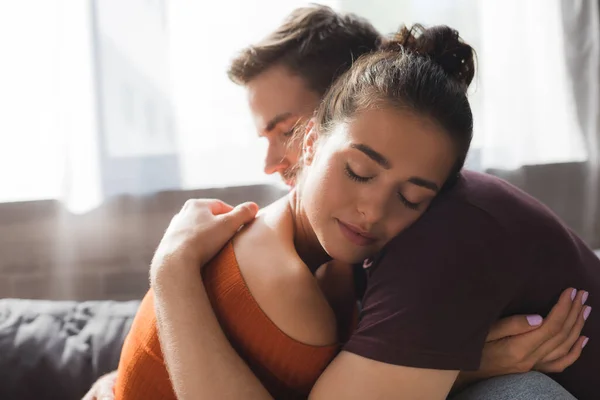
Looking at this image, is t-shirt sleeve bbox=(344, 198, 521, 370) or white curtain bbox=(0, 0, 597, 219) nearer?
t-shirt sleeve bbox=(344, 198, 521, 370)

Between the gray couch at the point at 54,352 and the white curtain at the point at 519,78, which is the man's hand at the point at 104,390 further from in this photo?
the white curtain at the point at 519,78

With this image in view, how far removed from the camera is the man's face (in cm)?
124

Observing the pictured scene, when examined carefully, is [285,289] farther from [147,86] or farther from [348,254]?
[147,86]

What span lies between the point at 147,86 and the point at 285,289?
1215 mm

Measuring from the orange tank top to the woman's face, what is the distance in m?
0.16

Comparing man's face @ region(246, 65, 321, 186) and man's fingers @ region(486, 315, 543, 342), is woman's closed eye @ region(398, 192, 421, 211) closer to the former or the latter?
man's fingers @ region(486, 315, 543, 342)

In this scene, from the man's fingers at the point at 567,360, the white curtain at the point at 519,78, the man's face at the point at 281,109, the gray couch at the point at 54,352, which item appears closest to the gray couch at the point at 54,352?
the gray couch at the point at 54,352

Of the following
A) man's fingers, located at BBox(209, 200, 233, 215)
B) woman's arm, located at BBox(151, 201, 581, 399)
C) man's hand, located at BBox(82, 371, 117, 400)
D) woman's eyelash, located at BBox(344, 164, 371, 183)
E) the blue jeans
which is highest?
woman's eyelash, located at BBox(344, 164, 371, 183)

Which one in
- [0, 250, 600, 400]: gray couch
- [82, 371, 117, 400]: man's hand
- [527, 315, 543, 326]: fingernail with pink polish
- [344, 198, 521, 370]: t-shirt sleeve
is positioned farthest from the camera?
[0, 250, 600, 400]: gray couch

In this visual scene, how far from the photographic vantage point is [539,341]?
0.91 m

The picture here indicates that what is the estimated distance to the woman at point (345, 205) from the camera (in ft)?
2.93

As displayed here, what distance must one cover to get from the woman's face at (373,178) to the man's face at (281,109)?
26 cm

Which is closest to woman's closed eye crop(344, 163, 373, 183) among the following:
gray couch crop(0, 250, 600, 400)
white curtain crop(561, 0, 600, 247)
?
gray couch crop(0, 250, 600, 400)

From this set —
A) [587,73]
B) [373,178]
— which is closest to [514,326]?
[373,178]
